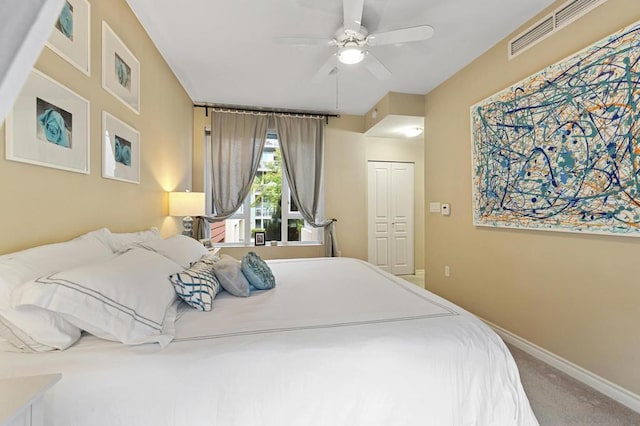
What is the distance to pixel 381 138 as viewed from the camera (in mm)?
4773

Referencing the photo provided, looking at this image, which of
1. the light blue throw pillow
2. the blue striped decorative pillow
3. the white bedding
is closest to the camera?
the white bedding

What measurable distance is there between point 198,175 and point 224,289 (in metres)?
2.80

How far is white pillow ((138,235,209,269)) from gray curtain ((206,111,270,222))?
1.90m

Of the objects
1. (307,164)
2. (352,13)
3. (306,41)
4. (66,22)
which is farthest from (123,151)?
(307,164)

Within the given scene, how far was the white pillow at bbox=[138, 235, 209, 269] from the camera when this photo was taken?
1837 mm

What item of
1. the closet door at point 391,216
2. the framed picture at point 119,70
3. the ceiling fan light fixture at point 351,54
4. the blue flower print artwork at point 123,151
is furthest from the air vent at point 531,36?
the blue flower print artwork at point 123,151

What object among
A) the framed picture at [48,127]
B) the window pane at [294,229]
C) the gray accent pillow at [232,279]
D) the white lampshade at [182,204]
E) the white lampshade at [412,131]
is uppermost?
the white lampshade at [412,131]

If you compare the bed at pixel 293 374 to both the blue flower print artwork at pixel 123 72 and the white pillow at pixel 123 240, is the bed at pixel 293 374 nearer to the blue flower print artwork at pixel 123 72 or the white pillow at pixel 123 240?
the white pillow at pixel 123 240

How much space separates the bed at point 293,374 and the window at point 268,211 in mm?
3075

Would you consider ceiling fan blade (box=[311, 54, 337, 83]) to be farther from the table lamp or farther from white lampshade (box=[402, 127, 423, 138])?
white lampshade (box=[402, 127, 423, 138])

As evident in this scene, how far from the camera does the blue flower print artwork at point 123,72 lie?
1975mm

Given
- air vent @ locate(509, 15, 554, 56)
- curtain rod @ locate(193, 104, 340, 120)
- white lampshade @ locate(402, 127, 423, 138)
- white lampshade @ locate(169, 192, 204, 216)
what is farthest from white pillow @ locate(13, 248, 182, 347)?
white lampshade @ locate(402, 127, 423, 138)

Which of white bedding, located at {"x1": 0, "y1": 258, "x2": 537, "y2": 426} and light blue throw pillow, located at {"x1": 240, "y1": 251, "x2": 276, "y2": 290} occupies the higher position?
light blue throw pillow, located at {"x1": 240, "y1": 251, "x2": 276, "y2": 290}

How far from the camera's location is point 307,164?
432 cm
